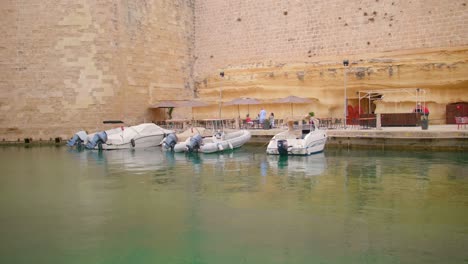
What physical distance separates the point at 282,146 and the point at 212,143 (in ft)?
7.33

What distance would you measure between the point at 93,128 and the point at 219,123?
416 centimetres

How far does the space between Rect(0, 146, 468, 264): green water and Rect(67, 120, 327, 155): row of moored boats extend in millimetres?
1034

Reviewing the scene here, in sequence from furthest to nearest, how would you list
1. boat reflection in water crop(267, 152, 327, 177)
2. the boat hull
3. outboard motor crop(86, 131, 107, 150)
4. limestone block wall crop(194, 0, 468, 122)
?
1. outboard motor crop(86, 131, 107, 150)
2. limestone block wall crop(194, 0, 468, 122)
3. the boat hull
4. boat reflection in water crop(267, 152, 327, 177)

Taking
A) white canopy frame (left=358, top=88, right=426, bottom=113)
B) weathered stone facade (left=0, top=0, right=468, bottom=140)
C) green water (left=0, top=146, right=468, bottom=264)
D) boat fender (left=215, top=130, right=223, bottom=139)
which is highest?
weathered stone facade (left=0, top=0, right=468, bottom=140)

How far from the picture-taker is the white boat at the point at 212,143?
49.1 ft

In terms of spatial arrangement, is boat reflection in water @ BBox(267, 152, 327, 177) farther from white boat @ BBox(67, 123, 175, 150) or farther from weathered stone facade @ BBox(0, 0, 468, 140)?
white boat @ BBox(67, 123, 175, 150)

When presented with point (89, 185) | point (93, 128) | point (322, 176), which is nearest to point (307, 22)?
point (93, 128)

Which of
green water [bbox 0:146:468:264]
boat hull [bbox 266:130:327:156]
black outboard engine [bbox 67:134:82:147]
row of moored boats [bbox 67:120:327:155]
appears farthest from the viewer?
black outboard engine [bbox 67:134:82:147]

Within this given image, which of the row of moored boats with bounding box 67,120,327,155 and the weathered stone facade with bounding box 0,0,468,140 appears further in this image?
the weathered stone facade with bounding box 0,0,468,140

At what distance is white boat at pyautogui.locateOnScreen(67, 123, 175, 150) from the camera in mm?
16938

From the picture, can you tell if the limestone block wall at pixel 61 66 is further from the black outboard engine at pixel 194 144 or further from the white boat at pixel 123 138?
the black outboard engine at pixel 194 144

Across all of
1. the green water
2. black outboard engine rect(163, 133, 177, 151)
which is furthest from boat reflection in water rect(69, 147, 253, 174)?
black outboard engine rect(163, 133, 177, 151)

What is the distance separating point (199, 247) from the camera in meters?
5.89

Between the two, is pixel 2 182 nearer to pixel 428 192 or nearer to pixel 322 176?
pixel 322 176
